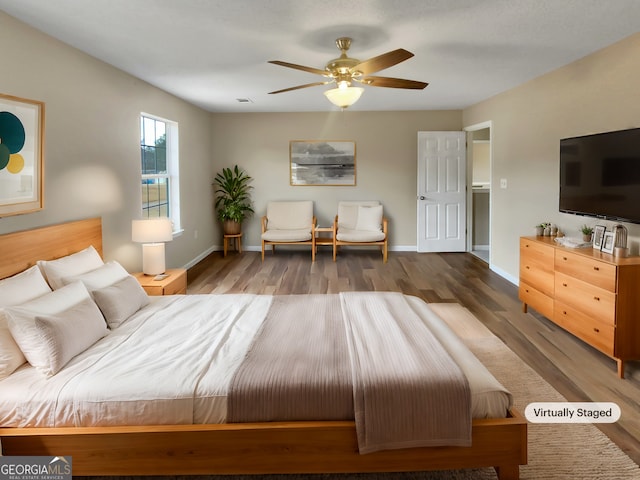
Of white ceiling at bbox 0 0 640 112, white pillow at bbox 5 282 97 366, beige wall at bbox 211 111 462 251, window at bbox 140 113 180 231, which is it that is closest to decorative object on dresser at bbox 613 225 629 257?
white ceiling at bbox 0 0 640 112

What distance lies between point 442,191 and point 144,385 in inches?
255

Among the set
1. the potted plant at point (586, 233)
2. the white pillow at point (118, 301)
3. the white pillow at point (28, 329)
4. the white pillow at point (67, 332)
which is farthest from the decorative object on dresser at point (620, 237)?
the white pillow at point (28, 329)

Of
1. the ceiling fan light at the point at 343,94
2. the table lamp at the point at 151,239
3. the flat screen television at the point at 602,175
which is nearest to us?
the flat screen television at the point at 602,175

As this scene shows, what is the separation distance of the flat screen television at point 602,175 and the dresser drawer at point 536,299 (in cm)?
75

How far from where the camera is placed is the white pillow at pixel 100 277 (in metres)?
3.00

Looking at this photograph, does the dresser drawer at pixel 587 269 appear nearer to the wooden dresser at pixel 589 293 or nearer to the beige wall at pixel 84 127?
the wooden dresser at pixel 589 293

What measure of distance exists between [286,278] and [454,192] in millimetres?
3340

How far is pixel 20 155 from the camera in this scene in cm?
299

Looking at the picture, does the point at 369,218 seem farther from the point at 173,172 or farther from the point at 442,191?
the point at 173,172

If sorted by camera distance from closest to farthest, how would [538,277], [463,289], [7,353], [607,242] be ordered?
[7,353], [607,242], [538,277], [463,289]

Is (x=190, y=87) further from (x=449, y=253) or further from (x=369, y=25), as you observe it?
(x=449, y=253)

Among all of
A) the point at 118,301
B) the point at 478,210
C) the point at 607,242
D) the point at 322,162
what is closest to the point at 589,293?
the point at 607,242

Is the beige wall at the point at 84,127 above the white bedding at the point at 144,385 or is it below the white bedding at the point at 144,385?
above

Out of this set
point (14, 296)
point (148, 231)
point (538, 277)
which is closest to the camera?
point (14, 296)
